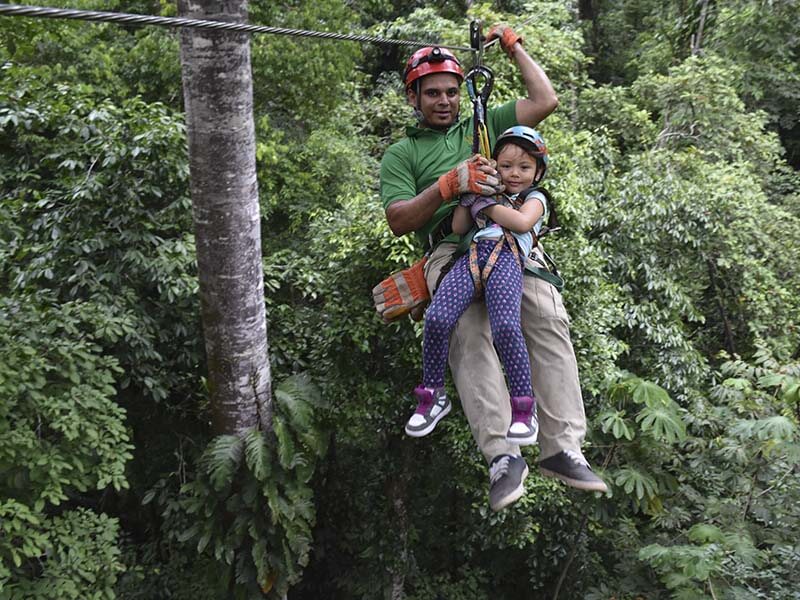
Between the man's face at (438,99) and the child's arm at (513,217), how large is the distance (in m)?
0.54

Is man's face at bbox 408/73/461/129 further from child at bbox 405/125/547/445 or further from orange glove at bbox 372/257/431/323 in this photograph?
orange glove at bbox 372/257/431/323

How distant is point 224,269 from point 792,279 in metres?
7.37

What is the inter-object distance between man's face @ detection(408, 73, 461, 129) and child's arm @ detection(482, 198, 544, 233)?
1.77 ft

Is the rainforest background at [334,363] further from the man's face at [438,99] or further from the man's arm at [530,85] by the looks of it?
the man's arm at [530,85]

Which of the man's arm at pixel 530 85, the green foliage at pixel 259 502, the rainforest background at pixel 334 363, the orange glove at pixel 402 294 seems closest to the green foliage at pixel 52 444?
the rainforest background at pixel 334 363

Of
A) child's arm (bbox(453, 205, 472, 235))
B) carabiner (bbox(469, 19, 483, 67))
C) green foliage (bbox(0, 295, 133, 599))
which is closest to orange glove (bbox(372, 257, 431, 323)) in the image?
child's arm (bbox(453, 205, 472, 235))

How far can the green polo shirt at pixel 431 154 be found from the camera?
301 cm

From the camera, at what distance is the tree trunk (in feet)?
13.3

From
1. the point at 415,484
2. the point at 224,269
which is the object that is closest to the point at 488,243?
the point at 224,269

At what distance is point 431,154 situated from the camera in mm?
3074

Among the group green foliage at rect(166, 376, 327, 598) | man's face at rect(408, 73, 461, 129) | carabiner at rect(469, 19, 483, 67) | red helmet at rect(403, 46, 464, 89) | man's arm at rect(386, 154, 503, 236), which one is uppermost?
carabiner at rect(469, 19, 483, 67)

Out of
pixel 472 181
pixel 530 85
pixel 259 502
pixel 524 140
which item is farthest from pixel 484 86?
pixel 259 502

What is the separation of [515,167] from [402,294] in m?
0.68

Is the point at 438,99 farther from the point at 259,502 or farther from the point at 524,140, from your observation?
the point at 259,502
